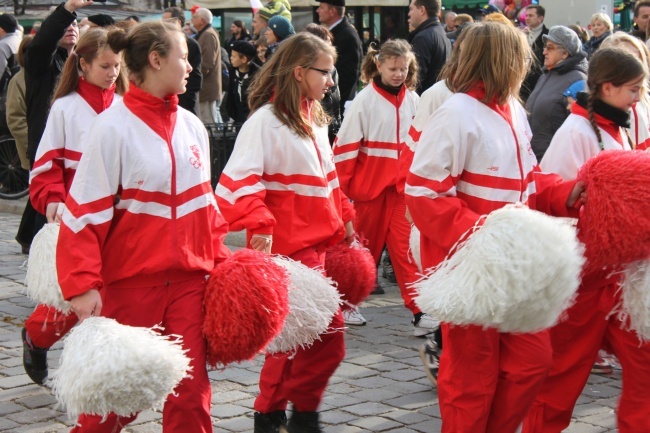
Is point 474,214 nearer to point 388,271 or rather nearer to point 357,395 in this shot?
point 357,395

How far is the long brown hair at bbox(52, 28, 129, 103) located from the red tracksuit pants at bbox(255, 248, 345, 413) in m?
1.60

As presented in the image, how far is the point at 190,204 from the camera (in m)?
4.07

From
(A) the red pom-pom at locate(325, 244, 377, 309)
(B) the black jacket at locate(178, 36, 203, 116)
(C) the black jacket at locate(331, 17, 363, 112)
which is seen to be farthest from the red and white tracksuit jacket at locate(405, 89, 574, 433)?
(B) the black jacket at locate(178, 36, 203, 116)

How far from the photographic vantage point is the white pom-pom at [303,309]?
14.7ft

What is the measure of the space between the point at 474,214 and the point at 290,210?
3.53ft

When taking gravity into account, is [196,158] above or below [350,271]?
above

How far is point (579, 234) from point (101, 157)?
1.92m

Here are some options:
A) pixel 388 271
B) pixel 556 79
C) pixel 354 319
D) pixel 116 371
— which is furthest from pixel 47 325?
pixel 556 79

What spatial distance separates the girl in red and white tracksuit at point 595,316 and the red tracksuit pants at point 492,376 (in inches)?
16.3

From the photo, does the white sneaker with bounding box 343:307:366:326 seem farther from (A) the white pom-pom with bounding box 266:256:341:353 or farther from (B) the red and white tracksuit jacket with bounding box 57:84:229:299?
(B) the red and white tracksuit jacket with bounding box 57:84:229:299

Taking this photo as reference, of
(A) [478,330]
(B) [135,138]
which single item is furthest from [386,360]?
(B) [135,138]

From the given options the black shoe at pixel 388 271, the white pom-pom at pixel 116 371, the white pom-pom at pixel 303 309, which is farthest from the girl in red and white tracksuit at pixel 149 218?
the black shoe at pixel 388 271

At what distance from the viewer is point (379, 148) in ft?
24.5

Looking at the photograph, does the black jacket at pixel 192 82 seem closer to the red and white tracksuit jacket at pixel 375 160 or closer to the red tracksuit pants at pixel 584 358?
the red and white tracksuit jacket at pixel 375 160
